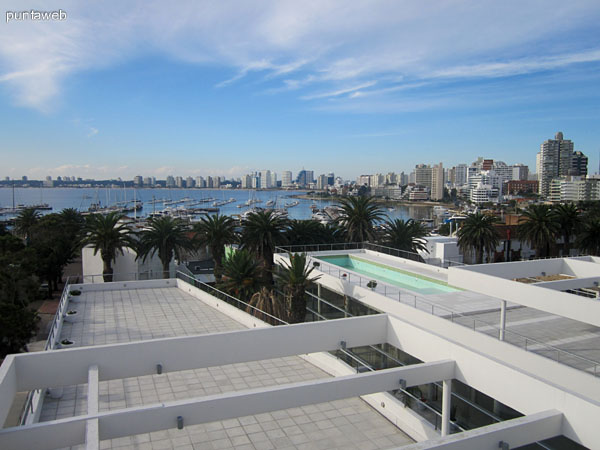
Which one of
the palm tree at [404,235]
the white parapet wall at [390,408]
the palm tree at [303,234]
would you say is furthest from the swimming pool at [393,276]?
the palm tree at [404,235]

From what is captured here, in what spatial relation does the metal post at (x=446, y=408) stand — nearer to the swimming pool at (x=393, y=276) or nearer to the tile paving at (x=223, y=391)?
the tile paving at (x=223, y=391)

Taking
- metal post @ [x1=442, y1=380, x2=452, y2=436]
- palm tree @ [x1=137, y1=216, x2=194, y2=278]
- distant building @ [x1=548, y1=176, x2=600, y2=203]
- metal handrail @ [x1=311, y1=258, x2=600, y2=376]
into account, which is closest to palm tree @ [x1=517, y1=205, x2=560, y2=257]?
metal handrail @ [x1=311, y1=258, x2=600, y2=376]

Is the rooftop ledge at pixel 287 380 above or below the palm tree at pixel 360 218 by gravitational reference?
below

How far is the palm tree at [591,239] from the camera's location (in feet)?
116

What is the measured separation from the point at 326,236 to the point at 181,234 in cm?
1109

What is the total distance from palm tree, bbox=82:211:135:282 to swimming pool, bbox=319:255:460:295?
42.9 feet

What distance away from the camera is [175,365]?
32.6 ft

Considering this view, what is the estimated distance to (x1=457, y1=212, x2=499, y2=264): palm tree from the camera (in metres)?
36.8

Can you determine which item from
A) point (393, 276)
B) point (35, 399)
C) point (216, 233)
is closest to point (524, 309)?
point (393, 276)

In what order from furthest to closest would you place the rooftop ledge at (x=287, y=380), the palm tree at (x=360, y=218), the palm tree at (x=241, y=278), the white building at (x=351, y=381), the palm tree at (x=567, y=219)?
the palm tree at (x=567, y=219) → the palm tree at (x=360, y=218) → the palm tree at (x=241, y=278) → the white building at (x=351, y=381) → the rooftop ledge at (x=287, y=380)

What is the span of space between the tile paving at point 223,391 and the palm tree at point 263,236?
12.9 metres

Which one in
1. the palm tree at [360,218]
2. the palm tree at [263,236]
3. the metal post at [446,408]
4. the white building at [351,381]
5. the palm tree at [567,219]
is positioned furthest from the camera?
the palm tree at [567,219]

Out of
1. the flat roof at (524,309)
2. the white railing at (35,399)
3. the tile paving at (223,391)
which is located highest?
the flat roof at (524,309)

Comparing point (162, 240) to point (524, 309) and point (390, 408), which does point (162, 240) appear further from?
point (390, 408)
